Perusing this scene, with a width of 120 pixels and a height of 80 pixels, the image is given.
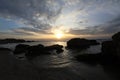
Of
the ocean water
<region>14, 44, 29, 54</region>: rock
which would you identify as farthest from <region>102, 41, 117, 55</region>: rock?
<region>14, 44, 29, 54</region>: rock

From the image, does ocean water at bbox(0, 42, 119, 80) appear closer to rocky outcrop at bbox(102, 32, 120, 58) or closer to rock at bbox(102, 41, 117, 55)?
rocky outcrop at bbox(102, 32, 120, 58)

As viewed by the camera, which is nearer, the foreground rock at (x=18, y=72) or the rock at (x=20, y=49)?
the foreground rock at (x=18, y=72)

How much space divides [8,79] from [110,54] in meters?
28.0

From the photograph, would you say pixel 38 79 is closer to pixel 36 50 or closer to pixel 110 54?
pixel 110 54

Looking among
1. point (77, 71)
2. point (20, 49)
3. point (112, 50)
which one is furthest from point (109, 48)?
point (20, 49)

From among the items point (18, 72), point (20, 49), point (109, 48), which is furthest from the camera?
point (20, 49)

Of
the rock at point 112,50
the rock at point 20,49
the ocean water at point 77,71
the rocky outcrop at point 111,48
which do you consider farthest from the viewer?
the rock at point 20,49

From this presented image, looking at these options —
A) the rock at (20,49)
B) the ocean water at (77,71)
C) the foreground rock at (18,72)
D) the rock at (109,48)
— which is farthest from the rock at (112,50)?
the rock at (20,49)

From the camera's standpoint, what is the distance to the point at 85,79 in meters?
18.4

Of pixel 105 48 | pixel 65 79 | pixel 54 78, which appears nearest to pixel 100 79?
pixel 65 79

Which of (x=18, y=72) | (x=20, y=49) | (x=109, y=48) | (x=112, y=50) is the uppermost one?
(x=109, y=48)

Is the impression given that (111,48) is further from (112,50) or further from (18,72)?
(18,72)

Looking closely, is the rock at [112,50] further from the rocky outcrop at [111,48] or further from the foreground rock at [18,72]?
the foreground rock at [18,72]

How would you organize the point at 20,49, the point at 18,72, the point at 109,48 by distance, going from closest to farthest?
the point at 18,72
the point at 109,48
the point at 20,49
